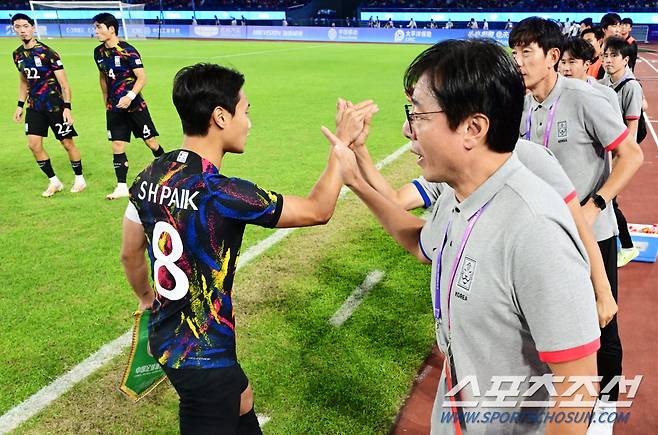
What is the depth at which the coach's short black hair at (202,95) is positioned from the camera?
250 centimetres

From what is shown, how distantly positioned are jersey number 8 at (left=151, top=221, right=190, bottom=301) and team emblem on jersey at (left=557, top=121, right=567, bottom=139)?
251 cm

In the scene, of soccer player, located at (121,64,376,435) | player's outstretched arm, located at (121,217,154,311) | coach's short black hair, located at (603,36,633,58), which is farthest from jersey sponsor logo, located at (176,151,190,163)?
coach's short black hair, located at (603,36,633,58)

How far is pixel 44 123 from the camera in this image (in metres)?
8.59

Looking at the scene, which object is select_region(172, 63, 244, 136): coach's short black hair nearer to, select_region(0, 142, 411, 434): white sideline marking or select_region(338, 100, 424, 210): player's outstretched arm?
select_region(338, 100, 424, 210): player's outstretched arm

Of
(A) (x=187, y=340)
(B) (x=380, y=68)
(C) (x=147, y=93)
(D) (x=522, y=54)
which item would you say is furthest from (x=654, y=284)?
(B) (x=380, y=68)

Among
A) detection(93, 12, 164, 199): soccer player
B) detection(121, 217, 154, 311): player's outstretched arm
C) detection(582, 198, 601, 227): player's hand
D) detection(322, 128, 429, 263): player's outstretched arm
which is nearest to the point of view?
detection(322, 128, 429, 263): player's outstretched arm

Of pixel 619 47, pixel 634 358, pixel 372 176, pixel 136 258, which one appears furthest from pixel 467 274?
pixel 619 47

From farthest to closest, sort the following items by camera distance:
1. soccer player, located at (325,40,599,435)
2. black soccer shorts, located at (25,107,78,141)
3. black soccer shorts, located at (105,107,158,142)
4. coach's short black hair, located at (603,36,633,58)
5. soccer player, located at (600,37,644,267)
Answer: black soccer shorts, located at (105,107,158,142), black soccer shorts, located at (25,107,78,141), coach's short black hair, located at (603,36,633,58), soccer player, located at (600,37,644,267), soccer player, located at (325,40,599,435)

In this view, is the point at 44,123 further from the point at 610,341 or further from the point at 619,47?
the point at 610,341

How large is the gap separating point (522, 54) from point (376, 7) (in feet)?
184

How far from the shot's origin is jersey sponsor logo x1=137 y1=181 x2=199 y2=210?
229 centimetres

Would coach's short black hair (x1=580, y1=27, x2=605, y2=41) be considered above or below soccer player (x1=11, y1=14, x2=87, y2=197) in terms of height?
above

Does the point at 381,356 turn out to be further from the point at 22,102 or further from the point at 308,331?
the point at 22,102

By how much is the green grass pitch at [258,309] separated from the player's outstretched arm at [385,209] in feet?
5.66
